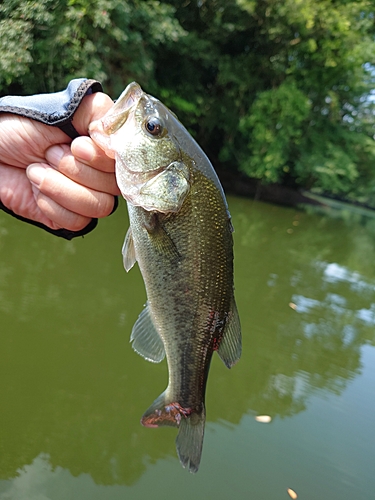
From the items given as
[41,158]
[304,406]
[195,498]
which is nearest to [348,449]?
[304,406]

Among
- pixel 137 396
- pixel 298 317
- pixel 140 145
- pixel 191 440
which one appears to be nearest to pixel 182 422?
pixel 191 440

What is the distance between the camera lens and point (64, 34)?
9.37 m

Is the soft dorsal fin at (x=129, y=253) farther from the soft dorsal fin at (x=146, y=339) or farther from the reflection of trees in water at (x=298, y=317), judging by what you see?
the reflection of trees in water at (x=298, y=317)

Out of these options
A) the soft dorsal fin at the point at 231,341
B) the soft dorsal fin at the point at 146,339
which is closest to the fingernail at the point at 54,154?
the soft dorsal fin at the point at 146,339

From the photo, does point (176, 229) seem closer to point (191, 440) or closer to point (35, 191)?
point (35, 191)

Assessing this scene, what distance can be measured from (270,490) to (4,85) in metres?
10.8

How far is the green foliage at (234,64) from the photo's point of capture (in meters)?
9.53

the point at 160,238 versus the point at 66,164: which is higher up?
the point at 66,164

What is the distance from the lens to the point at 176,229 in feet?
4.93

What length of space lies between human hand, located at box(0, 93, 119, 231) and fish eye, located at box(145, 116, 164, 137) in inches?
7.6

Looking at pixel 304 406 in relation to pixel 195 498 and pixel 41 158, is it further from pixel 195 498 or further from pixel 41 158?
pixel 41 158

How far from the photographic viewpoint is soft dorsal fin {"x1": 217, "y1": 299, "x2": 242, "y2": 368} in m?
1.62

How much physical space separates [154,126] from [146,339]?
88 centimetres

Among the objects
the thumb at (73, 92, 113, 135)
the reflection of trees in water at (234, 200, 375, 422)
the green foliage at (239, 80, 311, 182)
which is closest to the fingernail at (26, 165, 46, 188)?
the thumb at (73, 92, 113, 135)
